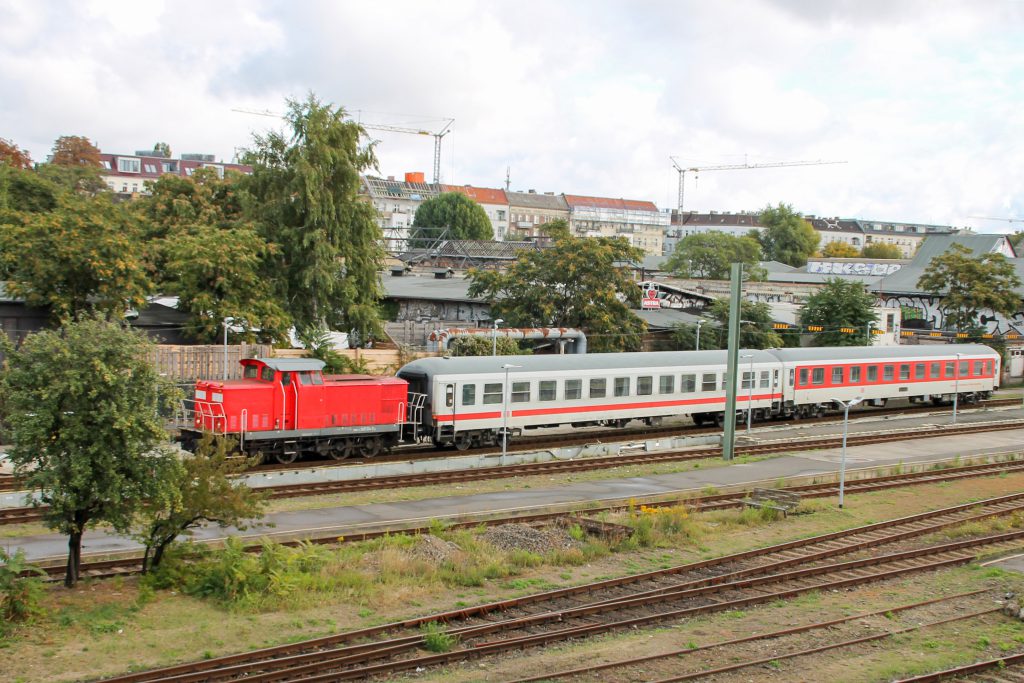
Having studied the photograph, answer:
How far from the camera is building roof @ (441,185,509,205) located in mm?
157000

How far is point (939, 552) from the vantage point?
72.1ft

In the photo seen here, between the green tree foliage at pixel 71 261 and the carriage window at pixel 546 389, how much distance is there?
53.1 ft

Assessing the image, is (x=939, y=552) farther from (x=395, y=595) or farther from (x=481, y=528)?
(x=395, y=595)

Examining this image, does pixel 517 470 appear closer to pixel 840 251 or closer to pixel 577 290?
pixel 577 290

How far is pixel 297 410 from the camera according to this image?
2898cm

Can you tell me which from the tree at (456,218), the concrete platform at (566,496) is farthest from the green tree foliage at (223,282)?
the tree at (456,218)

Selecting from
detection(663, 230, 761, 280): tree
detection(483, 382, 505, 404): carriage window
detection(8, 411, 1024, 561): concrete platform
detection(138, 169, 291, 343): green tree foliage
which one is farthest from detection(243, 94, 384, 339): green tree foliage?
detection(663, 230, 761, 280): tree

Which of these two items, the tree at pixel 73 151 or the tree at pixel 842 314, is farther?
the tree at pixel 73 151

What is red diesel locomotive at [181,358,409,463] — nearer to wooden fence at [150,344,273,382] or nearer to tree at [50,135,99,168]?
wooden fence at [150,344,273,382]

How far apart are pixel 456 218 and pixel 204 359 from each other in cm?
8440

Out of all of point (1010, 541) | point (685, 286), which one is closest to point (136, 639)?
point (1010, 541)

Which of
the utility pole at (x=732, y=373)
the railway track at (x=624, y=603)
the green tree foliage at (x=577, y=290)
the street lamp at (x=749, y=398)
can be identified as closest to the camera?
the railway track at (x=624, y=603)

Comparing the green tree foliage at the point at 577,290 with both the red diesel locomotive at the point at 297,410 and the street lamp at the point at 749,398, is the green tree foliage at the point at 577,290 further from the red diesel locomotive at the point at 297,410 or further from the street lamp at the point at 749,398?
the red diesel locomotive at the point at 297,410

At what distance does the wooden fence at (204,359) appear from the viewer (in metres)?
36.9
